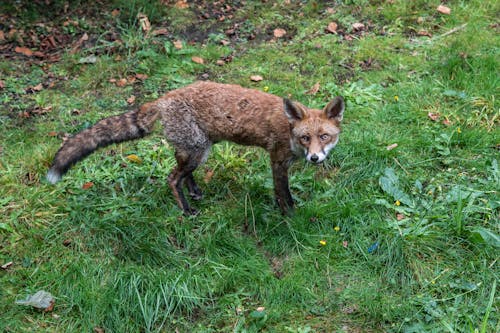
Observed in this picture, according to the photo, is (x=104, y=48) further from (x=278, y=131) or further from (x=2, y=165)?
(x=278, y=131)

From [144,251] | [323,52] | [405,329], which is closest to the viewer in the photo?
[405,329]

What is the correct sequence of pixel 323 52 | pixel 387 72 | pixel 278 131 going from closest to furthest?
pixel 278 131 < pixel 387 72 < pixel 323 52

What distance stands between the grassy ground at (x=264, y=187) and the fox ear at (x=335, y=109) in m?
0.82

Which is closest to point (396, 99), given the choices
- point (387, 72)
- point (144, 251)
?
point (387, 72)

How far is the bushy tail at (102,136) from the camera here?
4.75m

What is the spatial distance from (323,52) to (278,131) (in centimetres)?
288

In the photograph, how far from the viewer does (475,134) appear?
17.9ft

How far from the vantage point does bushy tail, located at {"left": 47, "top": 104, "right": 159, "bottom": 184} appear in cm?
475

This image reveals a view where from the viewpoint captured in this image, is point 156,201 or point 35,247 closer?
point 35,247

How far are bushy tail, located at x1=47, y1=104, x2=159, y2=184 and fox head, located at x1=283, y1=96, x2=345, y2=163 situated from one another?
138cm

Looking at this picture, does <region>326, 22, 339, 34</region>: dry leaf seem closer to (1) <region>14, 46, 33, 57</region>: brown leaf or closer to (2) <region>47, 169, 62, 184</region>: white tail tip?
(1) <region>14, 46, 33, 57</region>: brown leaf

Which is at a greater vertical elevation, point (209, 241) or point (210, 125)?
point (210, 125)

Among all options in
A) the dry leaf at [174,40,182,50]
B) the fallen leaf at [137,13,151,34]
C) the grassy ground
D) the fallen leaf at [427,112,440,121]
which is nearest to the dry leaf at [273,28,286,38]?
the grassy ground

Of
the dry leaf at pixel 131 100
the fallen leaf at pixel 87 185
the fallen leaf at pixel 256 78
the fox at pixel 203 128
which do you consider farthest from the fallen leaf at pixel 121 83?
the fox at pixel 203 128
